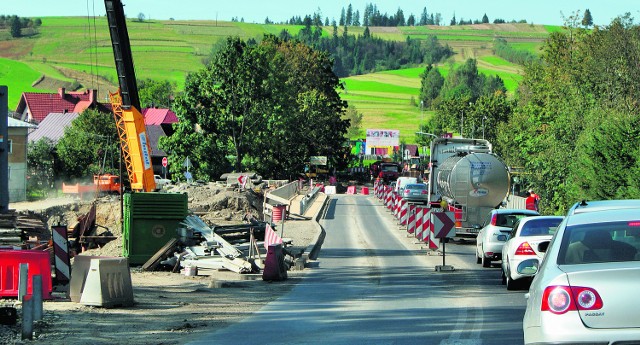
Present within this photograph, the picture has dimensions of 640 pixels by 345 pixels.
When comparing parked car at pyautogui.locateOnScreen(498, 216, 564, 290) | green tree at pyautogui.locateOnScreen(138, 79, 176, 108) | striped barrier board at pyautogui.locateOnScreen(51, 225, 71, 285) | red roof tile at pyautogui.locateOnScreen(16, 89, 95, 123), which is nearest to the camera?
striped barrier board at pyautogui.locateOnScreen(51, 225, 71, 285)

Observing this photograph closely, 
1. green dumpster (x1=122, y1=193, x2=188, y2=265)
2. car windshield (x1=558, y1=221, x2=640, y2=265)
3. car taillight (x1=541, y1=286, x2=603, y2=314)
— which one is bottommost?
green dumpster (x1=122, y1=193, x2=188, y2=265)

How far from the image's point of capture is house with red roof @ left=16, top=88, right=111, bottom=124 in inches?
4830

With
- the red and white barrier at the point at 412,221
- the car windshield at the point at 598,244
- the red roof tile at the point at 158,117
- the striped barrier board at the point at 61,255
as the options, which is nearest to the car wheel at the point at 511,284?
the striped barrier board at the point at 61,255

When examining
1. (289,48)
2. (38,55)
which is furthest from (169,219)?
(38,55)

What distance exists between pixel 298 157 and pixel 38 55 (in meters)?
106

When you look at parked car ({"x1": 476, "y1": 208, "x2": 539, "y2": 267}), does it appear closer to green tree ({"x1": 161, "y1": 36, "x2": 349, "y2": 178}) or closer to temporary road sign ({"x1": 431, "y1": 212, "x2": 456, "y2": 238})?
temporary road sign ({"x1": 431, "y1": 212, "x2": 456, "y2": 238})

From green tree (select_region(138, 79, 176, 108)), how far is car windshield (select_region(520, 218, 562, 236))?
152 metres

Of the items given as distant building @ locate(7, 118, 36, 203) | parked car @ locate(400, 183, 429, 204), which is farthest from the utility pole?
distant building @ locate(7, 118, 36, 203)

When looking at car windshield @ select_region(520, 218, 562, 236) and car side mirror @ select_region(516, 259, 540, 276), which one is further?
car windshield @ select_region(520, 218, 562, 236)

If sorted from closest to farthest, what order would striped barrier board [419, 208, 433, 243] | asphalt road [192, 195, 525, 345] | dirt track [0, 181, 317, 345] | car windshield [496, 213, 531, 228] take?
asphalt road [192, 195, 525, 345], dirt track [0, 181, 317, 345], car windshield [496, 213, 531, 228], striped barrier board [419, 208, 433, 243]

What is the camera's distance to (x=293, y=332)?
13.6 meters

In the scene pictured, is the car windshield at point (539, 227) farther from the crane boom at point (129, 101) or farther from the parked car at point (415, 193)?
the parked car at point (415, 193)

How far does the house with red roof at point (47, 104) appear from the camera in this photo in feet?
403

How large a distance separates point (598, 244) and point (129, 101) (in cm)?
2916
